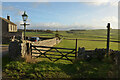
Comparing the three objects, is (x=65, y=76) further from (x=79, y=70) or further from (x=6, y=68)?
(x=6, y=68)

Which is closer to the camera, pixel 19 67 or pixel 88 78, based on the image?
pixel 88 78

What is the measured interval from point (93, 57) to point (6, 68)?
650 cm

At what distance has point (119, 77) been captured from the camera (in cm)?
416

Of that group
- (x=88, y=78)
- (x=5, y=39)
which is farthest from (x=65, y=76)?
(x=5, y=39)

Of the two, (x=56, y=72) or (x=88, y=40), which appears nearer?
(x=56, y=72)

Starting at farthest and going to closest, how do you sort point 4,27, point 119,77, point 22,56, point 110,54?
point 4,27
point 22,56
point 110,54
point 119,77

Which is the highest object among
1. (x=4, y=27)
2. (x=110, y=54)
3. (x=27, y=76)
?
(x=4, y=27)

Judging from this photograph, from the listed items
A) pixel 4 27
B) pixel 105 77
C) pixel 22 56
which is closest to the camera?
pixel 105 77

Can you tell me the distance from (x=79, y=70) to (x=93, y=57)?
6.49 ft

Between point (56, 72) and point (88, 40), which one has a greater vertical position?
point (88, 40)

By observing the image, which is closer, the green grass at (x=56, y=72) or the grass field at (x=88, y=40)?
the green grass at (x=56, y=72)

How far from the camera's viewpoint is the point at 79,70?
5500 millimetres

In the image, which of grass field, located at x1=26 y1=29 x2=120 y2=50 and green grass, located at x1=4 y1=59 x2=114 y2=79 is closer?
green grass, located at x1=4 y1=59 x2=114 y2=79

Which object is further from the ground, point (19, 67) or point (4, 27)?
point (4, 27)
